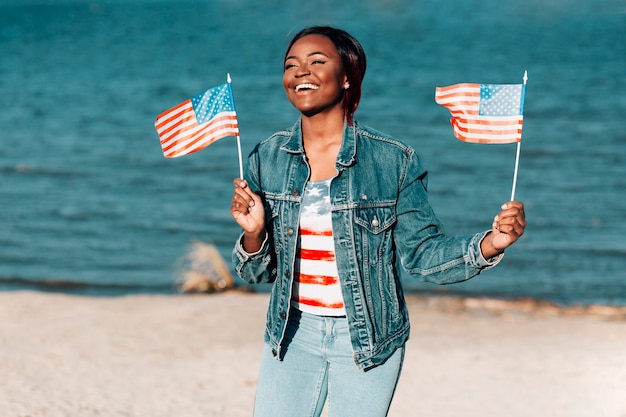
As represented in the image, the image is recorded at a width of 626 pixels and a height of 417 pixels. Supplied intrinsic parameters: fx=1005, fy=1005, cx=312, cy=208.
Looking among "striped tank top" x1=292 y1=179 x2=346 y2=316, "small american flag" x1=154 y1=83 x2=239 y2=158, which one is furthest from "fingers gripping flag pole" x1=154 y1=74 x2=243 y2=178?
"striped tank top" x1=292 y1=179 x2=346 y2=316

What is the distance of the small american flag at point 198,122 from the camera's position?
4242 millimetres

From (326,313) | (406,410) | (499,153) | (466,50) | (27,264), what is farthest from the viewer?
(466,50)

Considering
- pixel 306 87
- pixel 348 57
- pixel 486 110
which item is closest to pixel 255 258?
pixel 306 87

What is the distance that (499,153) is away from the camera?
731 inches

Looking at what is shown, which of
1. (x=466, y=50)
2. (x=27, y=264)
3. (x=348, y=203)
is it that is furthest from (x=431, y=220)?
(x=466, y=50)

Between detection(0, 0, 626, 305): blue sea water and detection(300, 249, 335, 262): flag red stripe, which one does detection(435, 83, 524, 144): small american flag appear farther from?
detection(0, 0, 626, 305): blue sea water

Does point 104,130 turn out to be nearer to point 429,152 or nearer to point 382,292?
point 429,152

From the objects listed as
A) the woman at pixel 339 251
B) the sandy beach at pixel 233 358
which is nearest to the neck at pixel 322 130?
the woman at pixel 339 251

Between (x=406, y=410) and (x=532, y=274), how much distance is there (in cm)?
537

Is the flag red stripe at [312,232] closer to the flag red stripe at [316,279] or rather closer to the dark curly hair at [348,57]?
the flag red stripe at [316,279]

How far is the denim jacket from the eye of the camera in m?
3.55

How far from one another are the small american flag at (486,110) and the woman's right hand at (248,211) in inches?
35.7

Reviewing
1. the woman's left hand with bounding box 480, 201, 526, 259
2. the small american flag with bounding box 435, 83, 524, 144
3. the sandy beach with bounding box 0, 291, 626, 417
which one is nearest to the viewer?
the woman's left hand with bounding box 480, 201, 526, 259

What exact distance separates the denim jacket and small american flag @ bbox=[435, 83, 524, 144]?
429 millimetres
